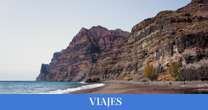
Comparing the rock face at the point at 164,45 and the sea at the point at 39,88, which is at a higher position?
the rock face at the point at 164,45

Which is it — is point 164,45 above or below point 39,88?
above

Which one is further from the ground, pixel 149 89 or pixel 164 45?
pixel 164 45

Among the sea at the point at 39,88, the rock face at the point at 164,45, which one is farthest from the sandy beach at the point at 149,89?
the rock face at the point at 164,45

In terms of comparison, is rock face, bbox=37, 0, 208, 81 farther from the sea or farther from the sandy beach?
the sandy beach

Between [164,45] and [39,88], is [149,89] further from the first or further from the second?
[164,45]

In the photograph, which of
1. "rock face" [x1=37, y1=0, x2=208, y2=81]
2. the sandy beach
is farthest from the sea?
"rock face" [x1=37, y1=0, x2=208, y2=81]

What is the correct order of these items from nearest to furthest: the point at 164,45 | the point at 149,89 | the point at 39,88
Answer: the point at 149,89, the point at 39,88, the point at 164,45

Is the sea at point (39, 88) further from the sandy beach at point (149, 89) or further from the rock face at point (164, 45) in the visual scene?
the rock face at point (164, 45)

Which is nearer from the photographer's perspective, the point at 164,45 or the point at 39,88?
the point at 39,88

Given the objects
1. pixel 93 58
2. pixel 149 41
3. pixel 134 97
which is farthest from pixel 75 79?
pixel 134 97

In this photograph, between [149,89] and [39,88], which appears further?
[39,88]

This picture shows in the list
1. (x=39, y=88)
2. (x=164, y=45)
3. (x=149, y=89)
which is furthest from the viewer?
(x=164, y=45)

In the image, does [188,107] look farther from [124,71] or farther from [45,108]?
[124,71]

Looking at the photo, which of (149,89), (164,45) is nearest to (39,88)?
(149,89)
